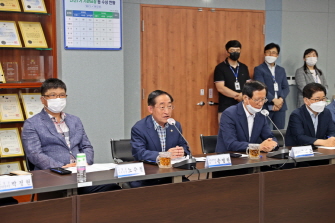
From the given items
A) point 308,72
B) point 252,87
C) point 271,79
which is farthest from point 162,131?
point 308,72

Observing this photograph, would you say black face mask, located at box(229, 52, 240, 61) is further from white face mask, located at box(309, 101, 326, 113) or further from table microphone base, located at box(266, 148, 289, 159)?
table microphone base, located at box(266, 148, 289, 159)

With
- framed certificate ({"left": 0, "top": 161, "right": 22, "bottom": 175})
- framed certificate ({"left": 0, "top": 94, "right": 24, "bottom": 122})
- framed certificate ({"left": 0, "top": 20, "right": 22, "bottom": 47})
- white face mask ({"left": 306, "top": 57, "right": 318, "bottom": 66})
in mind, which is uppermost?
framed certificate ({"left": 0, "top": 20, "right": 22, "bottom": 47})

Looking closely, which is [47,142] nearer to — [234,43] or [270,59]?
[234,43]

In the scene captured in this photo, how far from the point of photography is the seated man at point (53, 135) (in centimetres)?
354

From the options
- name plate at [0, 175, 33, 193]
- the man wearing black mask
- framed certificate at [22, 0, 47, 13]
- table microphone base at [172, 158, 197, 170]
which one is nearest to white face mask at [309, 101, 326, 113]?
table microphone base at [172, 158, 197, 170]

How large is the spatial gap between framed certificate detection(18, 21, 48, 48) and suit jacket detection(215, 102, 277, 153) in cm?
218

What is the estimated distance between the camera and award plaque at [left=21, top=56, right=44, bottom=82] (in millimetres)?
4980

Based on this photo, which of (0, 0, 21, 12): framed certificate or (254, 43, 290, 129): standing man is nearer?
(0, 0, 21, 12): framed certificate

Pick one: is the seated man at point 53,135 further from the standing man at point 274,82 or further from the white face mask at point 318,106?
the standing man at point 274,82

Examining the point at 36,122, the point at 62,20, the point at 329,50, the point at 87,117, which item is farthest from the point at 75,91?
the point at 329,50

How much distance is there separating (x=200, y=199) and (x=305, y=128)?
1677mm

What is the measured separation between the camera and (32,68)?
16.5 ft

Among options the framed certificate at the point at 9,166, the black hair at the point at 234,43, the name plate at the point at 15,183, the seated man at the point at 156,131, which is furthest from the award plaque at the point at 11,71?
the black hair at the point at 234,43

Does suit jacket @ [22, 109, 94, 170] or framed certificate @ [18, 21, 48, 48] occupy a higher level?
framed certificate @ [18, 21, 48, 48]
